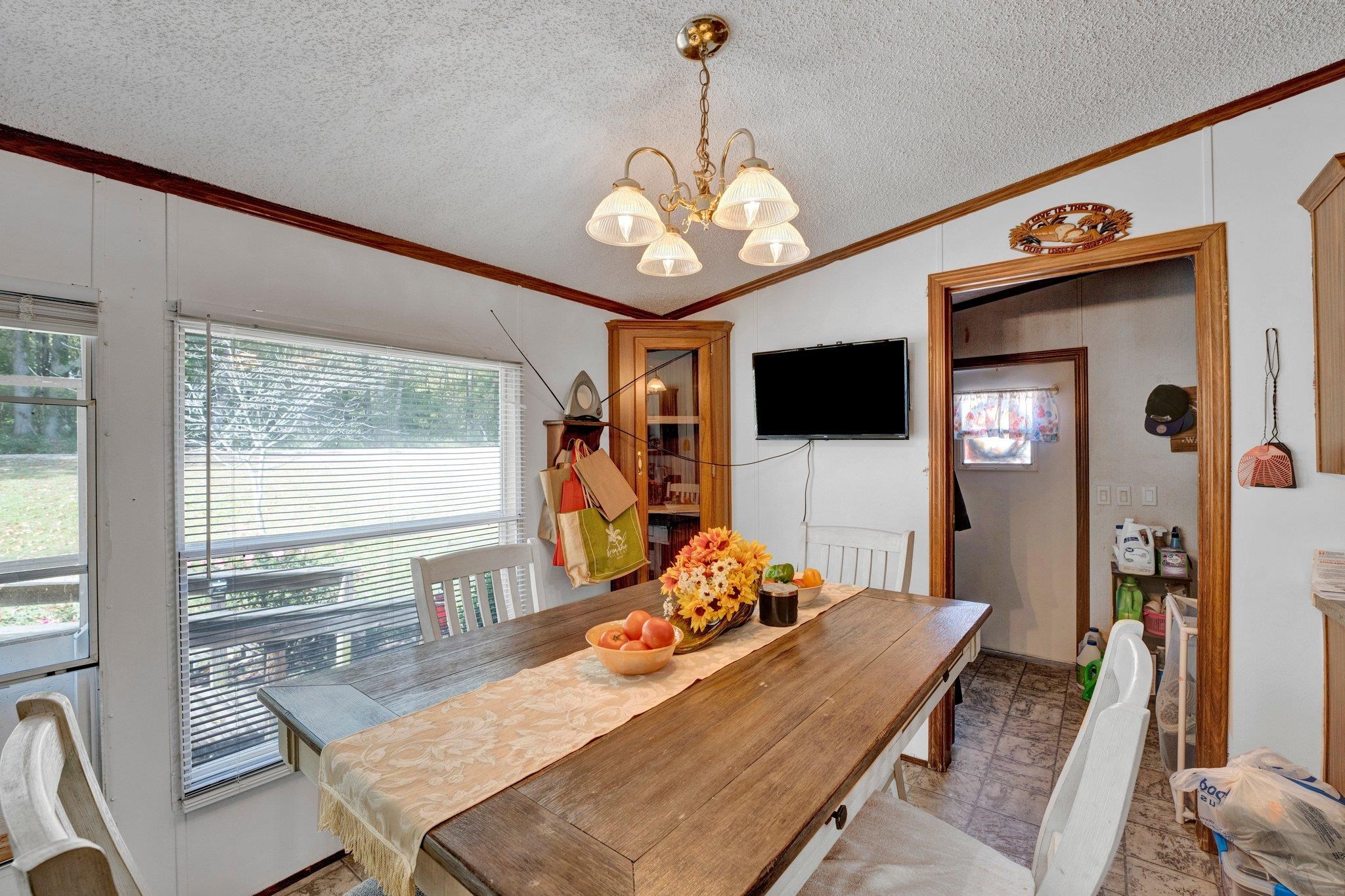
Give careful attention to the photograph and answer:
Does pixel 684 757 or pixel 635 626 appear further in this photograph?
pixel 635 626

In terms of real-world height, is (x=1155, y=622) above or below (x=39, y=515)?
below

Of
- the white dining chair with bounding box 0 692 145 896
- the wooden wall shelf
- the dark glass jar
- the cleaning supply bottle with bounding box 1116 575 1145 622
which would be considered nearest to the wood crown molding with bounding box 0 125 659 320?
the wooden wall shelf

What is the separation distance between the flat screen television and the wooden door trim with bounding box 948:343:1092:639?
4.83 ft

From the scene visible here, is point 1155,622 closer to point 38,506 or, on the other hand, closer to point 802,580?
point 802,580

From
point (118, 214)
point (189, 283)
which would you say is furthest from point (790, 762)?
point (118, 214)

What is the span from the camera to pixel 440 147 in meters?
1.81

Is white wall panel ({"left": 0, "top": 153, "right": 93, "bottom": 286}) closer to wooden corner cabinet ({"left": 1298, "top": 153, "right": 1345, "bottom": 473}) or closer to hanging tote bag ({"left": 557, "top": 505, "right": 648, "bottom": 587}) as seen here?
hanging tote bag ({"left": 557, "top": 505, "right": 648, "bottom": 587})

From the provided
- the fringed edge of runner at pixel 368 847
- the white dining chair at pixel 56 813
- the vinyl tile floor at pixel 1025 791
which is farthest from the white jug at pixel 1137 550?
the white dining chair at pixel 56 813

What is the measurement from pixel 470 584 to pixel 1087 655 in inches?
131

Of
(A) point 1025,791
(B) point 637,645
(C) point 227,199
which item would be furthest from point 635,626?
(A) point 1025,791

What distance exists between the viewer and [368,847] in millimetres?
936

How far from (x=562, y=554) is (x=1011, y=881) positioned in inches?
80.8

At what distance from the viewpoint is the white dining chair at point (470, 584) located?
1.78m

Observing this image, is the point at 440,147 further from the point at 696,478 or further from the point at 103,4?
the point at 696,478
